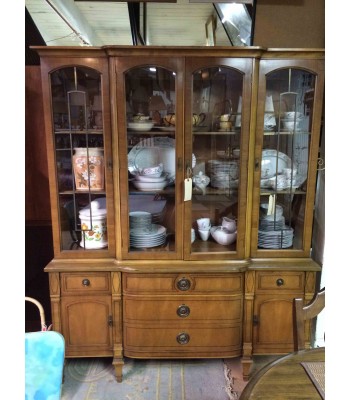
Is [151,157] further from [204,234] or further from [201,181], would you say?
[204,234]

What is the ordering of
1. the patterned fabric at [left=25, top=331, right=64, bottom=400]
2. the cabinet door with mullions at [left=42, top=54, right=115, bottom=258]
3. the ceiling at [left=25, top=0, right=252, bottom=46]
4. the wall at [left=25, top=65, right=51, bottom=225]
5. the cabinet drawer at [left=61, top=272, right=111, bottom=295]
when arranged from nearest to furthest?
the patterned fabric at [left=25, top=331, right=64, bottom=400] → the cabinet door with mullions at [left=42, top=54, right=115, bottom=258] → the cabinet drawer at [left=61, top=272, right=111, bottom=295] → the wall at [left=25, top=65, right=51, bottom=225] → the ceiling at [left=25, top=0, right=252, bottom=46]

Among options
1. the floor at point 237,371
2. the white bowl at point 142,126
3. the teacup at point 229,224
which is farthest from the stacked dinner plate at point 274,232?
the white bowl at point 142,126

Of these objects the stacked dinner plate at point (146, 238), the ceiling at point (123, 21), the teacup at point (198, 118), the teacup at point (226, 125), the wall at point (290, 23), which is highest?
the ceiling at point (123, 21)

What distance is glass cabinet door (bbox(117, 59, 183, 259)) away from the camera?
1604 millimetres

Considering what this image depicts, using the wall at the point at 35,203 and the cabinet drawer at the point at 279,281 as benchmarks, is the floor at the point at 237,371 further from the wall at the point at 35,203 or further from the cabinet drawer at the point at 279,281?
the wall at the point at 35,203

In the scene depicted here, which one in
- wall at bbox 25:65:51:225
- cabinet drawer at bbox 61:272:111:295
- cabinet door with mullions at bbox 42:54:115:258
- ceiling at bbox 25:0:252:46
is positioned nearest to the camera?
cabinet door with mullions at bbox 42:54:115:258

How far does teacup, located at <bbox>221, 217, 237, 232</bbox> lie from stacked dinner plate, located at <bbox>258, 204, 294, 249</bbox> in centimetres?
15

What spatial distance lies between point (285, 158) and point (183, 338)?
1175 millimetres

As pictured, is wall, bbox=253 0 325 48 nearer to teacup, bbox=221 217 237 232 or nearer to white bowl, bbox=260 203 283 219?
white bowl, bbox=260 203 283 219

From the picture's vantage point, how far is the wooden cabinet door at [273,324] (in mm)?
1737

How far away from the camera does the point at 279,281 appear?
5.65ft

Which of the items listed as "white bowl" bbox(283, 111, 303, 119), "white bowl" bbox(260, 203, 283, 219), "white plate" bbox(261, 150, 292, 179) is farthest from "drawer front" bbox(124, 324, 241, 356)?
"white bowl" bbox(283, 111, 303, 119)
